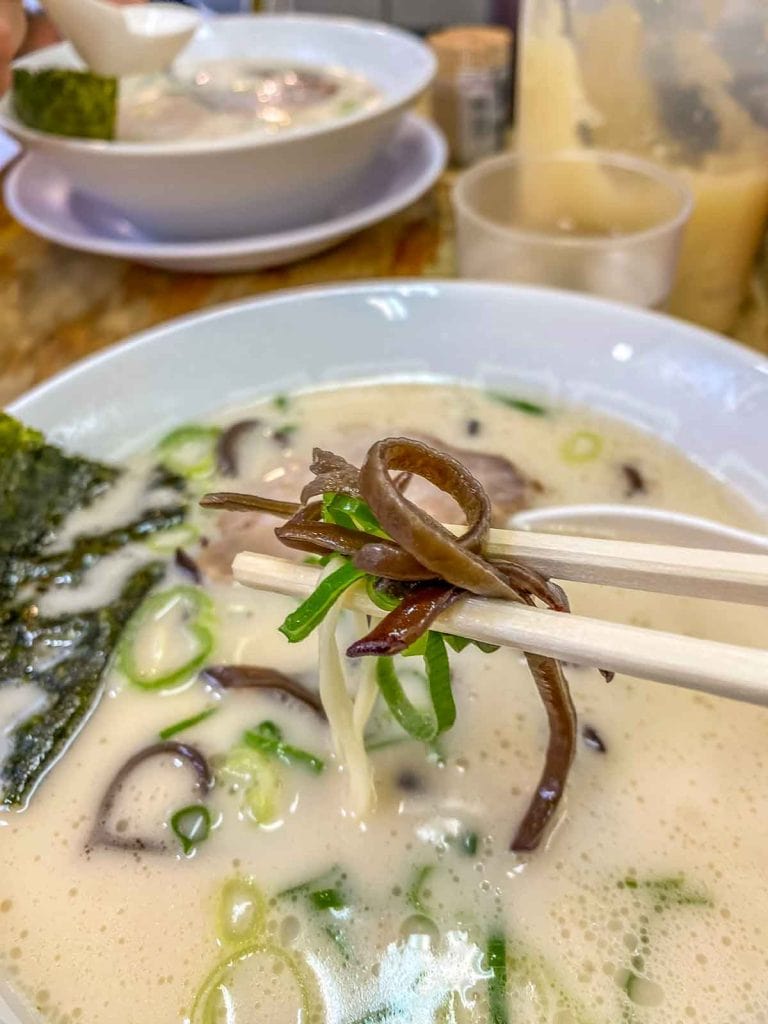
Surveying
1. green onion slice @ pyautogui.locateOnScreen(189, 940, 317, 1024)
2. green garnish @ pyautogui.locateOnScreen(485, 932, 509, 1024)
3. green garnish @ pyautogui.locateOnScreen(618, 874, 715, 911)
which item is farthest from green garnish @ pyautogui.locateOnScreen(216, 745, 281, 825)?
green garnish @ pyautogui.locateOnScreen(618, 874, 715, 911)

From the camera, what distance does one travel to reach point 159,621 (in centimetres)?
102

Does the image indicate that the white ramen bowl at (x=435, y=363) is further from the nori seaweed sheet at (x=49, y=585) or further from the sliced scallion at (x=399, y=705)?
the sliced scallion at (x=399, y=705)

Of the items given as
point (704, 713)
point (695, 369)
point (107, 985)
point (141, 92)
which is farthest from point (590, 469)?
point (141, 92)

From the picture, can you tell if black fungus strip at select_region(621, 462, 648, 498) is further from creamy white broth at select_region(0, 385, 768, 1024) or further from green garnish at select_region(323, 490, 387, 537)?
green garnish at select_region(323, 490, 387, 537)

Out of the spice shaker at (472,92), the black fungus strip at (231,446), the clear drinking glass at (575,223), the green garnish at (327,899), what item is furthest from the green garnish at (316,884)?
the spice shaker at (472,92)

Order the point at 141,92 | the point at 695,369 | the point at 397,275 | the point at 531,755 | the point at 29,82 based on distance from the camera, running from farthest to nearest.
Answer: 1. the point at 141,92
2. the point at 397,275
3. the point at 29,82
4. the point at 695,369
5. the point at 531,755

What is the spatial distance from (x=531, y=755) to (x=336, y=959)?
28 cm

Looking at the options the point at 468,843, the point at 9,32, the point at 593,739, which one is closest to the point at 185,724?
the point at 468,843

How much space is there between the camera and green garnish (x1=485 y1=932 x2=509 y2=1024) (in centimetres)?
70

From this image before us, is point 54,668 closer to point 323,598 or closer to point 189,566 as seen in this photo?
point 189,566

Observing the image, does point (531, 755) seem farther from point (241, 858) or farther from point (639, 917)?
point (241, 858)

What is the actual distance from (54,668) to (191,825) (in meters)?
0.26

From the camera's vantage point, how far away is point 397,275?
1.69m

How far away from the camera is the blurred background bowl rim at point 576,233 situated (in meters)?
1.31
